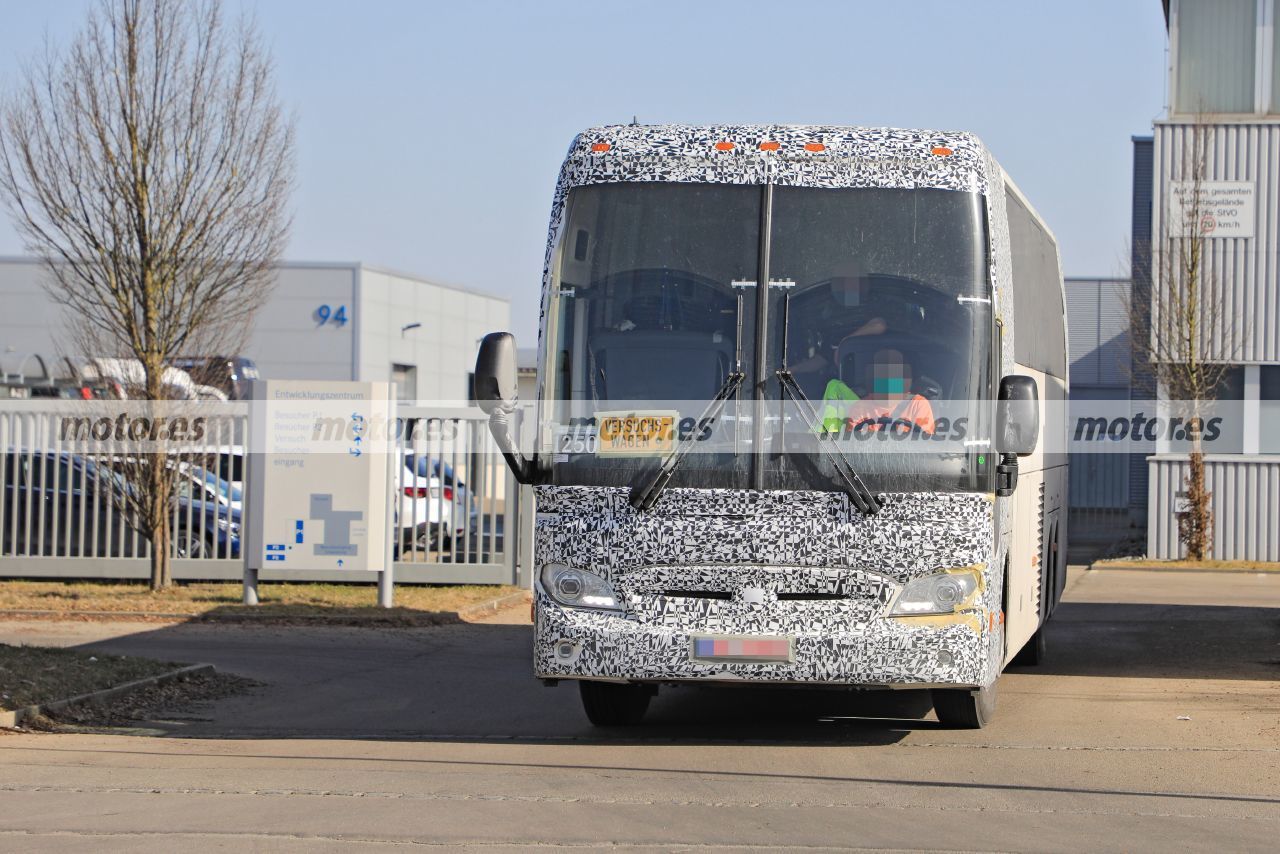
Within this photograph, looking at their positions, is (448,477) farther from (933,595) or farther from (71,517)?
(933,595)

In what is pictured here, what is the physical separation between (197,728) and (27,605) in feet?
24.0

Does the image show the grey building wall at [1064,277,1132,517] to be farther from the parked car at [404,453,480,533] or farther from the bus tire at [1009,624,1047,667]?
the bus tire at [1009,624,1047,667]

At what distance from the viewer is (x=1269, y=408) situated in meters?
25.4

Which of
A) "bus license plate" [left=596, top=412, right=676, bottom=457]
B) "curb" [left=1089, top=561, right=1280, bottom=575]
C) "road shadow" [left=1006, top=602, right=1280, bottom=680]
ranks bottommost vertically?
"road shadow" [left=1006, top=602, right=1280, bottom=680]

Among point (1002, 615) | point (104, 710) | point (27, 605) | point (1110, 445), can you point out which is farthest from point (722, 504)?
point (1110, 445)

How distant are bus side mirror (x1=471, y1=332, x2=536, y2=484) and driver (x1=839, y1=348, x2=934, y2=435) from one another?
164 centimetres

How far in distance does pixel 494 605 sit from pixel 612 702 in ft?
25.3

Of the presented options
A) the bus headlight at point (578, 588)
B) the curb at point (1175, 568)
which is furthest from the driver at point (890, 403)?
the curb at point (1175, 568)

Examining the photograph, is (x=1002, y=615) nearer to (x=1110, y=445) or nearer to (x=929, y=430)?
(x=929, y=430)

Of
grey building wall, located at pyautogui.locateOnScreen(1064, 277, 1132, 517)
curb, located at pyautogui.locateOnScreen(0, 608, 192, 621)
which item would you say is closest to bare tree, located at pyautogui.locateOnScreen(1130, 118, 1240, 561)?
grey building wall, located at pyautogui.locateOnScreen(1064, 277, 1132, 517)

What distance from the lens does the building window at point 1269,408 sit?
25.4 meters

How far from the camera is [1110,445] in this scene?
40.6m

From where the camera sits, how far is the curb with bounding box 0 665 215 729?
10211 mm

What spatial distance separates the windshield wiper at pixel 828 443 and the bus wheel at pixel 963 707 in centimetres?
149
